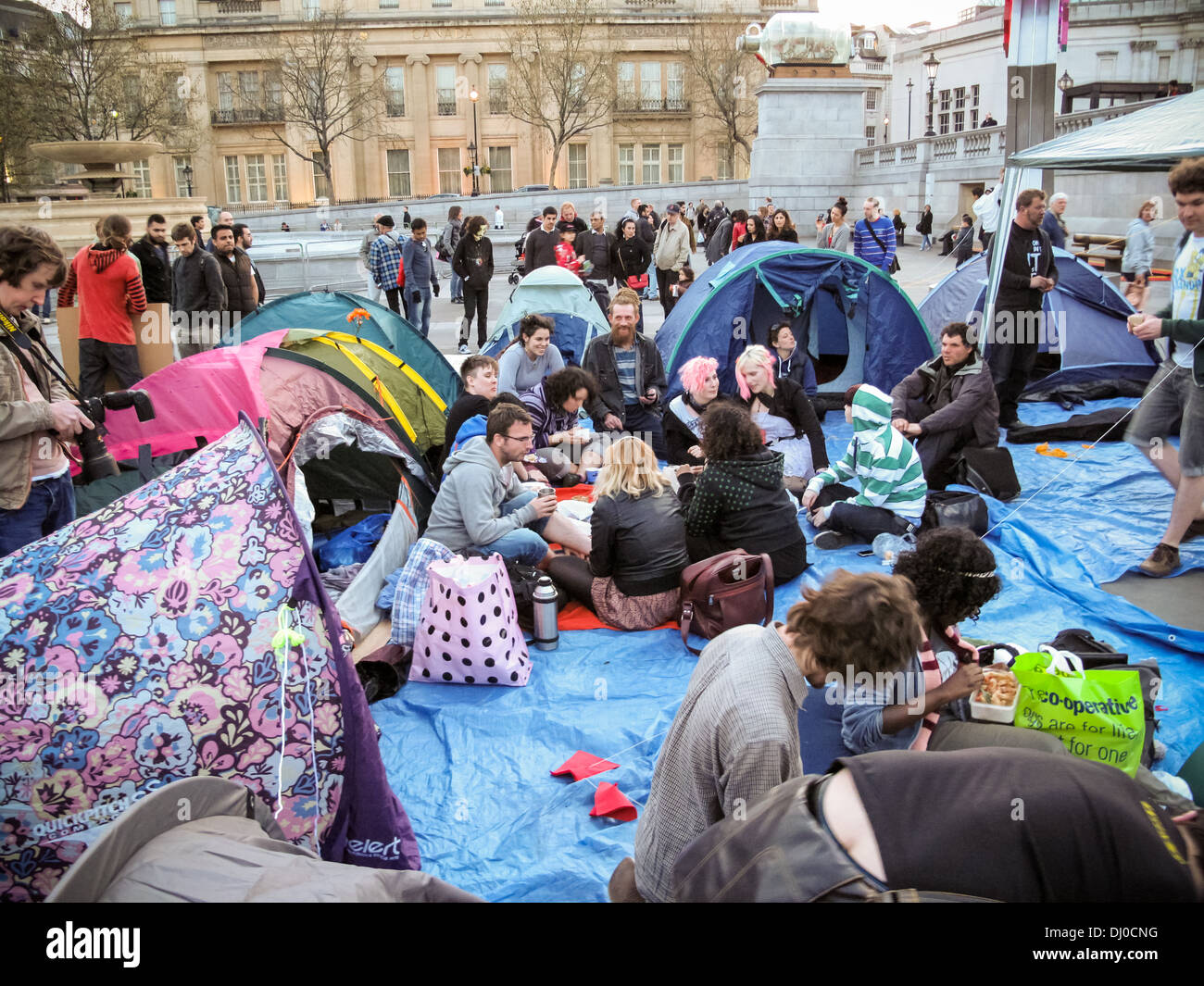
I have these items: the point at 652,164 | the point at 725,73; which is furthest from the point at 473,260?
the point at 652,164

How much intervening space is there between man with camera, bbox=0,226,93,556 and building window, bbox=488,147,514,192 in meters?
43.0

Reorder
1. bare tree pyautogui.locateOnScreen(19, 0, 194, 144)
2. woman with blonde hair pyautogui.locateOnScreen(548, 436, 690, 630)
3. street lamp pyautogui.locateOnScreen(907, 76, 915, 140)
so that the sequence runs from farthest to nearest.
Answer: street lamp pyautogui.locateOnScreen(907, 76, 915, 140), bare tree pyautogui.locateOnScreen(19, 0, 194, 144), woman with blonde hair pyautogui.locateOnScreen(548, 436, 690, 630)

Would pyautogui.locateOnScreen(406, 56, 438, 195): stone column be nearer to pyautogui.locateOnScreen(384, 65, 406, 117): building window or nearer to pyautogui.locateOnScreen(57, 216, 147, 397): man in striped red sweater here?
pyautogui.locateOnScreen(384, 65, 406, 117): building window

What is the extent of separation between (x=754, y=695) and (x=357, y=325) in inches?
238

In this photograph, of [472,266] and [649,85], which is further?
[649,85]

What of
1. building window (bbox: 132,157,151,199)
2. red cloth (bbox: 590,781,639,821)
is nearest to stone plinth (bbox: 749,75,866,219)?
red cloth (bbox: 590,781,639,821)

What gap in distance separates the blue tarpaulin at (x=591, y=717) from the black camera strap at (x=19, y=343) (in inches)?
78.5

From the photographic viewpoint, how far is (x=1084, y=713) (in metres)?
3.18

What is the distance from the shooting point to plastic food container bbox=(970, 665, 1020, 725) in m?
3.18

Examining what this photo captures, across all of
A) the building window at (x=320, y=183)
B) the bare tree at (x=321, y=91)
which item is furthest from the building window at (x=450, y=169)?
the building window at (x=320, y=183)

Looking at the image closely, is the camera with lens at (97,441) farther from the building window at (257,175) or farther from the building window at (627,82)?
the building window at (257,175)

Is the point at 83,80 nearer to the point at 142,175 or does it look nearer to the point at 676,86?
the point at 142,175
